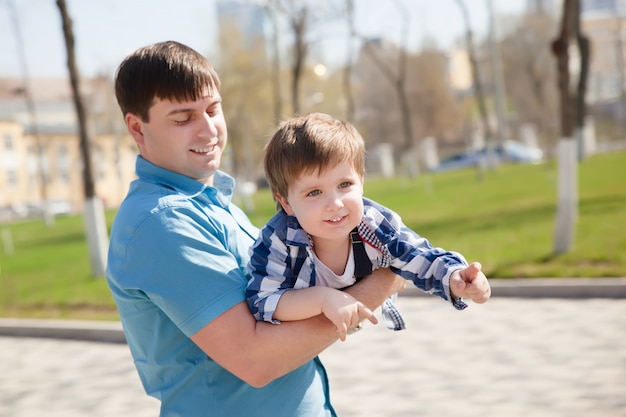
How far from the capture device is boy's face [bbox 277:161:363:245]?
2182 mm

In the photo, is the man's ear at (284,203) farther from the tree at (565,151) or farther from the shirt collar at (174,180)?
the tree at (565,151)

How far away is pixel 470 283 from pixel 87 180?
13.7 m

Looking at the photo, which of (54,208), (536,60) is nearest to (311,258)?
(536,60)

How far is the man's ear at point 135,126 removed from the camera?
7.44 ft

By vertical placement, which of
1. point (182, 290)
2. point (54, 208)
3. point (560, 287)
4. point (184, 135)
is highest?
point (184, 135)

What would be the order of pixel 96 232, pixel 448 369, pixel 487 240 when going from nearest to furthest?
pixel 448 369
pixel 487 240
pixel 96 232

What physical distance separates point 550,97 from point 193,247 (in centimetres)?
6962

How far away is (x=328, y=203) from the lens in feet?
7.14

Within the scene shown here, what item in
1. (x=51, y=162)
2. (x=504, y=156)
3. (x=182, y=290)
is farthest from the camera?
(x=51, y=162)

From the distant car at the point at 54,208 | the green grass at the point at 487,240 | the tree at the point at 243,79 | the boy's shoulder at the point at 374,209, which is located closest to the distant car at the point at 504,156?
the tree at the point at 243,79

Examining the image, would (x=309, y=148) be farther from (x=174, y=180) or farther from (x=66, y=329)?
(x=66, y=329)

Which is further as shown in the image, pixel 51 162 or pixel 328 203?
pixel 51 162

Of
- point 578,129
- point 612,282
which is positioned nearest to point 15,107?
point 578,129

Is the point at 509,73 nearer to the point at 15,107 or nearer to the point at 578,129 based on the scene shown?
the point at 578,129
